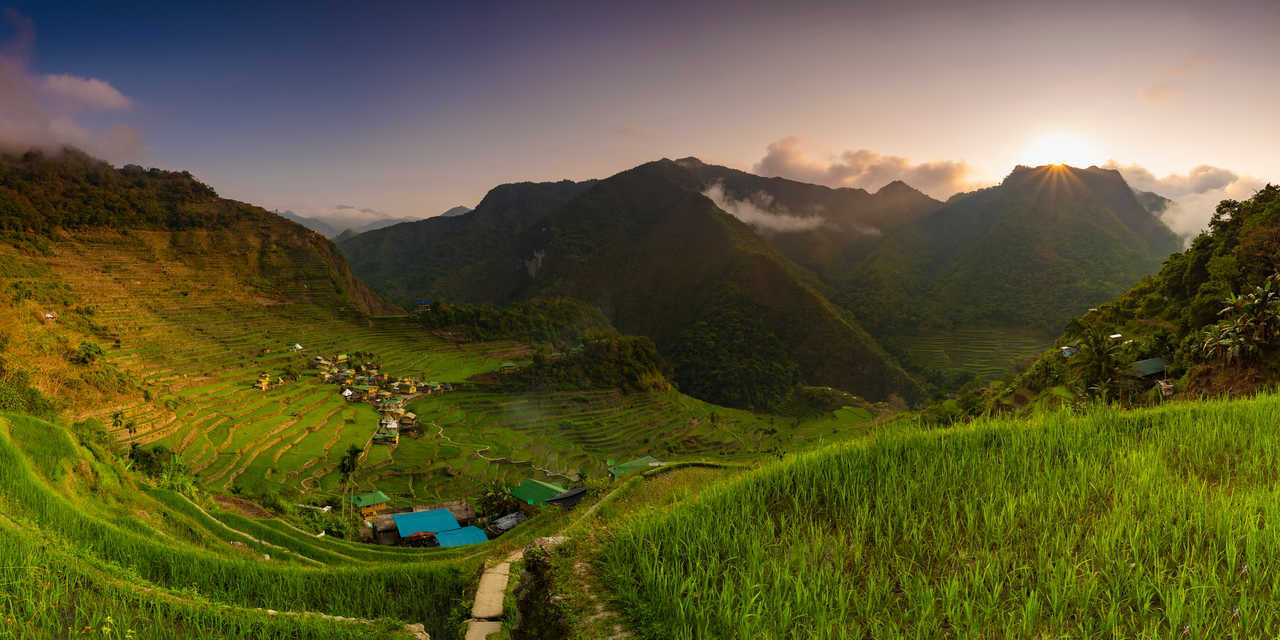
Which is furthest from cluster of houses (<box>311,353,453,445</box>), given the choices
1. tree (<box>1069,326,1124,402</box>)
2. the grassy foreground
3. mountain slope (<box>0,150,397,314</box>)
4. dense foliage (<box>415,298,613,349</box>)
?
tree (<box>1069,326,1124,402</box>)

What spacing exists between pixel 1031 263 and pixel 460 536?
6836 inches

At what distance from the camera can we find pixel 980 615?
2.77m

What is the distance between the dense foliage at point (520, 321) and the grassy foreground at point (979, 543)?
110481 mm

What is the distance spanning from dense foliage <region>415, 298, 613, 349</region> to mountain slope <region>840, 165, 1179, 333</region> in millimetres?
97027

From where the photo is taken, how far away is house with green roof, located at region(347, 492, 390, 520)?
35.3 meters

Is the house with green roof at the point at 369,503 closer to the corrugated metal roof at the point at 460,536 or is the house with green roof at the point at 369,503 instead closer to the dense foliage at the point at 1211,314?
the corrugated metal roof at the point at 460,536

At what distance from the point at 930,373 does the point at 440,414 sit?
109 meters

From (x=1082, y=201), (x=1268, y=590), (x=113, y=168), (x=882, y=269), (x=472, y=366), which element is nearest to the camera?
(x=1268, y=590)

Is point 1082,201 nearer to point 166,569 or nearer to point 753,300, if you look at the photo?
point 753,300

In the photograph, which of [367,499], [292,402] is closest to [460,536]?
[367,499]

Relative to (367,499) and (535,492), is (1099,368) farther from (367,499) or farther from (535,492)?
(367,499)

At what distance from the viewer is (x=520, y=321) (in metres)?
121

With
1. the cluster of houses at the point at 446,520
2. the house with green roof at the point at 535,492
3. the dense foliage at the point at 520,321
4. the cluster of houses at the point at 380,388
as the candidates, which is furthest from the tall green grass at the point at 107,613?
the dense foliage at the point at 520,321

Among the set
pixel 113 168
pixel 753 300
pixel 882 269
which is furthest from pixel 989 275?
pixel 113 168
